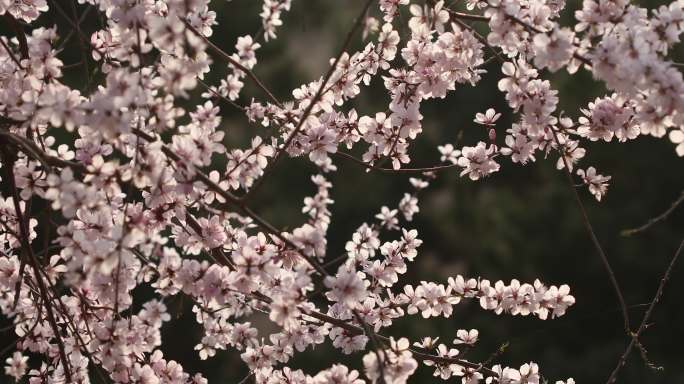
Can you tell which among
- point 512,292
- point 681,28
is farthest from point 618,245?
point 681,28

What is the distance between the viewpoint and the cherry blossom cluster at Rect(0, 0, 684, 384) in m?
2.09

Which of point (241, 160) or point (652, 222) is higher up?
point (241, 160)

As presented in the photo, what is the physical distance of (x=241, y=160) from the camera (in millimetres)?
2580

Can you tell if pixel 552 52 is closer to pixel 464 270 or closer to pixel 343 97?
pixel 343 97

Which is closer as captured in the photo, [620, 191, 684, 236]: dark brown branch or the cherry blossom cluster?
[620, 191, 684, 236]: dark brown branch

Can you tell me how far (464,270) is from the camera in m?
13.3

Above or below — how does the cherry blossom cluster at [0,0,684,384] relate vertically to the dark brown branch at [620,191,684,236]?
above

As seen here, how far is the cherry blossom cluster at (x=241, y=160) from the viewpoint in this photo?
2.09 meters

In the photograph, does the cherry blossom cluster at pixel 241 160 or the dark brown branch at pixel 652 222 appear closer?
the dark brown branch at pixel 652 222

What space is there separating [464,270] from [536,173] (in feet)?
6.43

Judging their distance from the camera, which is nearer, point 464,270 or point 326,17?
point 464,270

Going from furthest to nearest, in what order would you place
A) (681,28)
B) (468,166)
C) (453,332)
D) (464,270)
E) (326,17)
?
(326,17)
(464,270)
(453,332)
(468,166)
(681,28)

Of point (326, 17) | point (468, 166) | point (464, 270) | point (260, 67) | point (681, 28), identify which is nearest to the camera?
point (681, 28)

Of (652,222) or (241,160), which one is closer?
(652,222)
